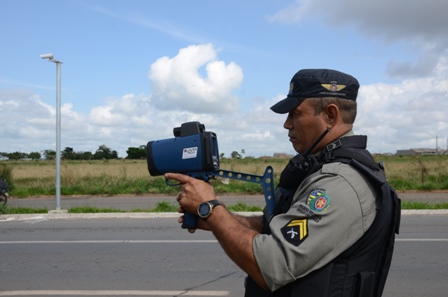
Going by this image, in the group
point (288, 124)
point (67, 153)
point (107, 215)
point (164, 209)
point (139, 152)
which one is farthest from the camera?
point (67, 153)

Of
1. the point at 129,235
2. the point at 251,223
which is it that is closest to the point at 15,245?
the point at 129,235

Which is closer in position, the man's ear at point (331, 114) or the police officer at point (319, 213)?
the police officer at point (319, 213)

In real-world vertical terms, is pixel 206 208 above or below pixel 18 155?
below

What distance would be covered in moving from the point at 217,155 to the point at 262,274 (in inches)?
25.7

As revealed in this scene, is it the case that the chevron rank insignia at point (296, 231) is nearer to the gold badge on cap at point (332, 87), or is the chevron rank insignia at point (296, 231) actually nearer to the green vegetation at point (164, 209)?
the gold badge on cap at point (332, 87)

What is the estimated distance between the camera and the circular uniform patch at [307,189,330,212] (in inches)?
68.1

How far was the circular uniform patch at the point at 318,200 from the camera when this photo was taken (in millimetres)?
1729

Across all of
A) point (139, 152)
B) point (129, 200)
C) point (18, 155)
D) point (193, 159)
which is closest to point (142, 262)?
point (139, 152)

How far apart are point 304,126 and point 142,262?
5.45 m

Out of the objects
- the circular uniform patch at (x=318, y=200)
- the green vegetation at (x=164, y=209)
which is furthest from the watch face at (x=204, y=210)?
the green vegetation at (x=164, y=209)

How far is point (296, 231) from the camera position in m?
1.73

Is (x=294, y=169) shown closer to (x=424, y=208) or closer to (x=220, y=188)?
(x=424, y=208)

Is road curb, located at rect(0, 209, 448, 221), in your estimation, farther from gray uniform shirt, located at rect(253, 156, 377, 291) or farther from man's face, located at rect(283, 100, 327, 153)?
gray uniform shirt, located at rect(253, 156, 377, 291)

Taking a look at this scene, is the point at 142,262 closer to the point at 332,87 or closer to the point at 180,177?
the point at 180,177
